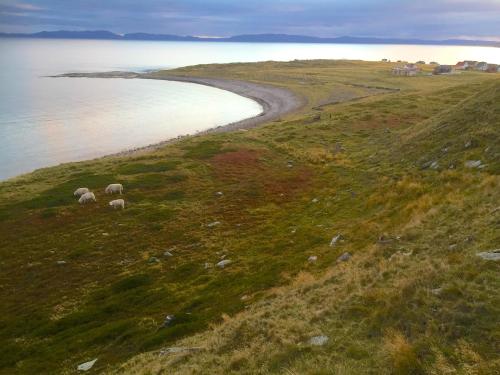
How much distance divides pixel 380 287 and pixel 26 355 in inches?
568

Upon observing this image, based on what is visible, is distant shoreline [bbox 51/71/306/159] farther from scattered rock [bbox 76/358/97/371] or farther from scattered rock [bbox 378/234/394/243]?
scattered rock [bbox 76/358/97/371]

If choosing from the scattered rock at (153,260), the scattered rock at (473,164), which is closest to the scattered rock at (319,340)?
the scattered rock at (153,260)

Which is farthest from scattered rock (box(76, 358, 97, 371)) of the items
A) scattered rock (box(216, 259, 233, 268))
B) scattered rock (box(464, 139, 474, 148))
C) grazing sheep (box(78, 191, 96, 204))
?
scattered rock (box(464, 139, 474, 148))

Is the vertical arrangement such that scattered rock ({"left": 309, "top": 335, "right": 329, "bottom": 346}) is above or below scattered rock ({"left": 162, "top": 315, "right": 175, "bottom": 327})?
above

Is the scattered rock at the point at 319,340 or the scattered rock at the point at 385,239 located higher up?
the scattered rock at the point at 385,239

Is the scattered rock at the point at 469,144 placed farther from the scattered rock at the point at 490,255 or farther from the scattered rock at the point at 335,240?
the scattered rock at the point at 490,255

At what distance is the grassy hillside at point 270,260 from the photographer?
1187 cm

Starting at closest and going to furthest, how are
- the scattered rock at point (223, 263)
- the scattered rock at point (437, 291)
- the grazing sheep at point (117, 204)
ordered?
the scattered rock at point (437, 291) → the scattered rock at point (223, 263) → the grazing sheep at point (117, 204)

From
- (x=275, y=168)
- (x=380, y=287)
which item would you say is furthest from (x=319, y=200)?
(x=380, y=287)

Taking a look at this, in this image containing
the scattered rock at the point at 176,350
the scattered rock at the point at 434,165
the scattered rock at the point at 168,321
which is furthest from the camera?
the scattered rock at the point at 434,165

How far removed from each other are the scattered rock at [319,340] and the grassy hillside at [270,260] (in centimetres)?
17

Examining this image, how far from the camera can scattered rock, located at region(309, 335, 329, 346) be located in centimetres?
1212

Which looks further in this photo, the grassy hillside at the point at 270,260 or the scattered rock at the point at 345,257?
the scattered rock at the point at 345,257

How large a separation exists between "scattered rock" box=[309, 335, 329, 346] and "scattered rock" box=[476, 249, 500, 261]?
5.69m
